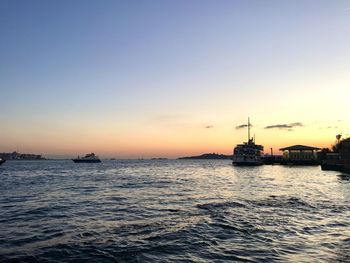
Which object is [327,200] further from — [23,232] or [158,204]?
[23,232]

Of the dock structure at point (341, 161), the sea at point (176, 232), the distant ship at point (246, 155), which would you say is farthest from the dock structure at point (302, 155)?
the sea at point (176, 232)

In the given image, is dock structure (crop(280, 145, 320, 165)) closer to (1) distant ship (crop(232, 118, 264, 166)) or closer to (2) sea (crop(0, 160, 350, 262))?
(1) distant ship (crop(232, 118, 264, 166))

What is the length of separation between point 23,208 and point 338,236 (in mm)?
22258

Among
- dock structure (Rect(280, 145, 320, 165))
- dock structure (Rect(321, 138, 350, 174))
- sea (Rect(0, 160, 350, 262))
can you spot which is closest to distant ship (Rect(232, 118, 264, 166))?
dock structure (Rect(280, 145, 320, 165))

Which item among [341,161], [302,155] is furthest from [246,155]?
[341,161]

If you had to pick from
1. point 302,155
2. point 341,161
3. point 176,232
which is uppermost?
point 302,155

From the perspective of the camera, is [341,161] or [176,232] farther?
[341,161]

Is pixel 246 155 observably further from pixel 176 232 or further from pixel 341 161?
pixel 176 232

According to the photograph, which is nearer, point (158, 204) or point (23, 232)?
point (23, 232)

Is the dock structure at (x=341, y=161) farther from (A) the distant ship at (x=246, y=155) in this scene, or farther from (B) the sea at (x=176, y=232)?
(B) the sea at (x=176, y=232)

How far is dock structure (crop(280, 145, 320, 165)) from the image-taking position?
477ft

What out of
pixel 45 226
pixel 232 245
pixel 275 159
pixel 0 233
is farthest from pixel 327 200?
pixel 275 159

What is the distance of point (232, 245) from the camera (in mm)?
15375

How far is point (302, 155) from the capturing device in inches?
5842
